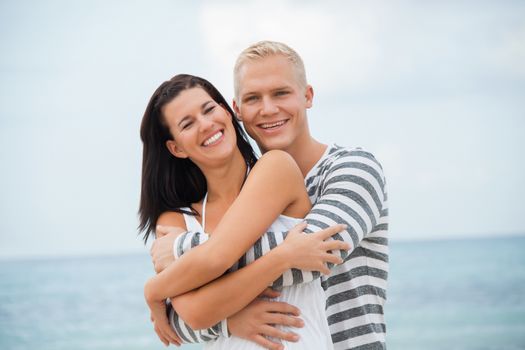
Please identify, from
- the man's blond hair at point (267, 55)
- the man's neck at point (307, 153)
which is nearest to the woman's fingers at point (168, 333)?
the man's neck at point (307, 153)

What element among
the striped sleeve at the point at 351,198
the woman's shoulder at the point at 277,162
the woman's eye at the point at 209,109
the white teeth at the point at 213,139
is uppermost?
the woman's eye at the point at 209,109

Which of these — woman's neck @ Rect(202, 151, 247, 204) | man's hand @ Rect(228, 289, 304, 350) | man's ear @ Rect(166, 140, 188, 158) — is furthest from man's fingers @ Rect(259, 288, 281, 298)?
man's ear @ Rect(166, 140, 188, 158)

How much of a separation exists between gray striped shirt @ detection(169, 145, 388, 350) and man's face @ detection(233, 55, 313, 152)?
213mm

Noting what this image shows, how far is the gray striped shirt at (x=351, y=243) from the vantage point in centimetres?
244

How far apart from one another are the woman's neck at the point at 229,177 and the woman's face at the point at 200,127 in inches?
1.9

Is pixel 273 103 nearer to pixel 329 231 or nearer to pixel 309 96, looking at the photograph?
pixel 309 96

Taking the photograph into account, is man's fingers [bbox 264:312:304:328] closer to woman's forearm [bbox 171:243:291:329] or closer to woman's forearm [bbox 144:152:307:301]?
woman's forearm [bbox 171:243:291:329]

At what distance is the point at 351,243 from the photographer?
2.46 metres

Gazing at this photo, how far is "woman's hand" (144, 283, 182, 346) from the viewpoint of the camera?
2594 mm

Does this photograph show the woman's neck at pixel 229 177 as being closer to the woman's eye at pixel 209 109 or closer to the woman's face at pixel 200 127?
the woman's face at pixel 200 127
